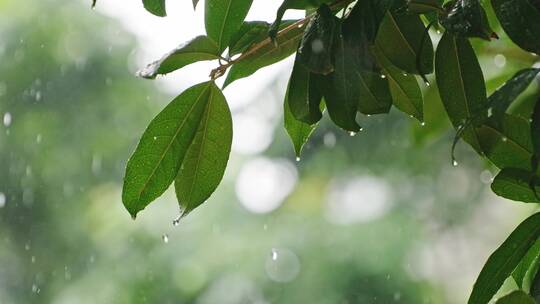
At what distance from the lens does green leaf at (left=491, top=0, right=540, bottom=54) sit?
363 millimetres

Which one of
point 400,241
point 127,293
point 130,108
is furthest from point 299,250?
point 130,108

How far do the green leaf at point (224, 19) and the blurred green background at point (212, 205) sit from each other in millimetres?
3142

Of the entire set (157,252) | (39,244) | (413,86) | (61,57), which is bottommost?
(39,244)

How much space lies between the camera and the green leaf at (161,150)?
0.48 metres

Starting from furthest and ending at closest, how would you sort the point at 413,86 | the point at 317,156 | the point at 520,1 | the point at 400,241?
the point at 317,156 → the point at 400,241 → the point at 413,86 → the point at 520,1

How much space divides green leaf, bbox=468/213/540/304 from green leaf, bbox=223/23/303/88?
0.16 metres

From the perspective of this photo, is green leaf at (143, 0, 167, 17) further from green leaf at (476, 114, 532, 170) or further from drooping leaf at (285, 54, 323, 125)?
green leaf at (476, 114, 532, 170)

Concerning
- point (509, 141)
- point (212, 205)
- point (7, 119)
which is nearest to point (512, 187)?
point (509, 141)

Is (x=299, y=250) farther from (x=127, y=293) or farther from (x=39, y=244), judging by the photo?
(x=39, y=244)

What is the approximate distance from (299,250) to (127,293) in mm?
797

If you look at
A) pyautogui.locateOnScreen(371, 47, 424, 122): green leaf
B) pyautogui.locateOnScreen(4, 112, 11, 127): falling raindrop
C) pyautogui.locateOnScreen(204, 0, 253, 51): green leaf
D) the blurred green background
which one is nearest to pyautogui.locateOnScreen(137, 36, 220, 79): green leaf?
pyautogui.locateOnScreen(204, 0, 253, 51): green leaf

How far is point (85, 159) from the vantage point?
13.8 ft

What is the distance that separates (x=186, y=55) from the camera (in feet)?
1.49

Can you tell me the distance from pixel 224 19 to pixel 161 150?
8cm
